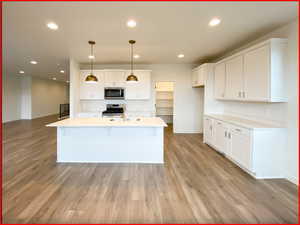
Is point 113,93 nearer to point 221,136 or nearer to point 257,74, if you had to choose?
point 221,136

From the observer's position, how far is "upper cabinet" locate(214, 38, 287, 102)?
320 centimetres

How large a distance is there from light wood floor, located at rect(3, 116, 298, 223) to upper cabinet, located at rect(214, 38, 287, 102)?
1468 millimetres

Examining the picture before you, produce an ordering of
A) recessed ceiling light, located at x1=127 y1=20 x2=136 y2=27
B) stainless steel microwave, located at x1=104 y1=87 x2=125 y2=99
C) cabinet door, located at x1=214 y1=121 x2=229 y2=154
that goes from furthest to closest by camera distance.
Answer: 1. stainless steel microwave, located at x1=104 y1=87 x2=125 y2=99
2. cabinet door, located at x1=214 y1=121 x2=229 y2=154
3. recessed ceiling light, located at x1=127 y1=20 x2=136 y2=27

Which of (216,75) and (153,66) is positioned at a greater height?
(153,66)

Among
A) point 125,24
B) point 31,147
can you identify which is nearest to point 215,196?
point 125,24

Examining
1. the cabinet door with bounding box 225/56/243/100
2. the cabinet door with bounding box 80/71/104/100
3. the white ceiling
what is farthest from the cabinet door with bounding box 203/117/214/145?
the cabinet door with bounding box 80/71/104/100

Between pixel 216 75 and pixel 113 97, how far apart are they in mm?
3316

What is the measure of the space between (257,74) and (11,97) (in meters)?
11.4

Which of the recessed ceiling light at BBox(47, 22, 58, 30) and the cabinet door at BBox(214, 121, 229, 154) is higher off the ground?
the recessed ceiling light at BBox(47, 22, 58, 30)

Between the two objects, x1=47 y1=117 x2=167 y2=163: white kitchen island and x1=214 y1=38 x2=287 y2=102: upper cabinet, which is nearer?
x1=214 y1=38 x2=287 y2=102: upper cabinet

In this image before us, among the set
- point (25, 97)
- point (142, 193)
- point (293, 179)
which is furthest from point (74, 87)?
point (25, 97)

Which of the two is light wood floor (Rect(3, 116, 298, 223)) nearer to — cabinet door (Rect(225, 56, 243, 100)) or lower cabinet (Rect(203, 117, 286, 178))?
lower cabinet (Rect(203, 117, 286, 178))

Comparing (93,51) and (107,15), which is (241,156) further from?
(93,51)

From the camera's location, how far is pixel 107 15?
288 cm
